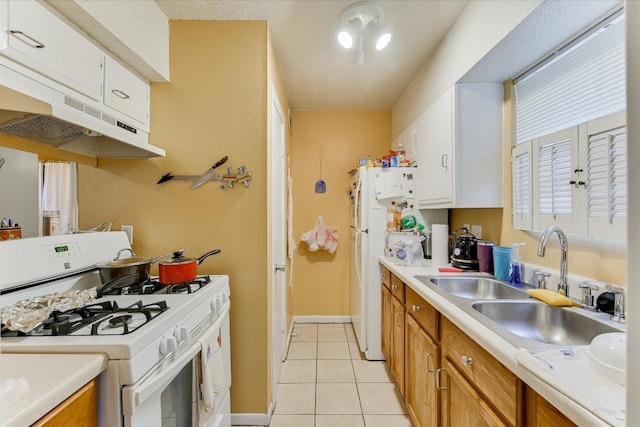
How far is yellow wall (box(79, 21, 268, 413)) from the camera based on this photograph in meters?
1.82

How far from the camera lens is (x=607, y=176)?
120cm

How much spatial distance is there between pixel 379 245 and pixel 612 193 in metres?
1.61

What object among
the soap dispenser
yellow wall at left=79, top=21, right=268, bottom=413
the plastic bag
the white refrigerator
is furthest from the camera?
the plastic bag

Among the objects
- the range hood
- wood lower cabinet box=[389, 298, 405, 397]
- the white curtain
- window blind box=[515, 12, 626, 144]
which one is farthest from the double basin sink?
the white curtain

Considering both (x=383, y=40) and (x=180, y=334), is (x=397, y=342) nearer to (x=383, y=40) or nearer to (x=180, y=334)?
(x=180, y=334)

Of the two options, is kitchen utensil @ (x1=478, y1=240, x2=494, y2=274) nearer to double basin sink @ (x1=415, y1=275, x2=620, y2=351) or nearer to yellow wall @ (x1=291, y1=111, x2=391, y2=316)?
double basin sink @ (x1=415, y1=275, x2=620, y2=351)

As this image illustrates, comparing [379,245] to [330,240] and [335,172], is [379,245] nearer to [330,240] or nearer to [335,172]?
[330,240]

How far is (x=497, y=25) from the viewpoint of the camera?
1.44 meters

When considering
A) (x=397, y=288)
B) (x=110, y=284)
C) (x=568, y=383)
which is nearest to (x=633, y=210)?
(x=568, y=383)

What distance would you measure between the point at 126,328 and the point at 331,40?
81.6 inches

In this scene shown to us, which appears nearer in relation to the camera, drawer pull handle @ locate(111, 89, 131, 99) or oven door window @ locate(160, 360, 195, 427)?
oven door window @ locate(160, 360, 195, 427)

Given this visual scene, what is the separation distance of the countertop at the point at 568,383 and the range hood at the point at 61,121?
1.70 m

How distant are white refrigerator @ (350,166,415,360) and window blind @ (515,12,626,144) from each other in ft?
3.19

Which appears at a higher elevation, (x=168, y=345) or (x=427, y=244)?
(x=427, y=244)
